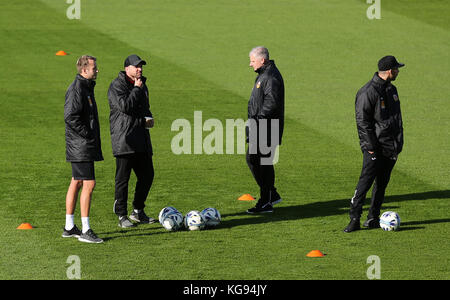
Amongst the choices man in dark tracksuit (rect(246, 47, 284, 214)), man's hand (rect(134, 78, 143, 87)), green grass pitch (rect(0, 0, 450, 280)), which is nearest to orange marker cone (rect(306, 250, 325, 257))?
green grass pitch (rect(0, 0, 450, 280))

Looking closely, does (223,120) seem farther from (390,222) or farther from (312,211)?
(390,222)

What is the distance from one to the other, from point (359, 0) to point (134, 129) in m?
28.2

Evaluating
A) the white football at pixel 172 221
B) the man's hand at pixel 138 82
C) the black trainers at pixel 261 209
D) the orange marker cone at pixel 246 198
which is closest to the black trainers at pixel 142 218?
the white football at pixel 172 221

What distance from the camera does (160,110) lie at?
2228 cm

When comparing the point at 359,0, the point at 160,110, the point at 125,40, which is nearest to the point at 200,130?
the point at 160,110

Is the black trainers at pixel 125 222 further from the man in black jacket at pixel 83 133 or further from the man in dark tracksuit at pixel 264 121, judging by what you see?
the man in dark tracksuit at pixel 264 121

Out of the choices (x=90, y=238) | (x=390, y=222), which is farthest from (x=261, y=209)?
(x=90, y=238)

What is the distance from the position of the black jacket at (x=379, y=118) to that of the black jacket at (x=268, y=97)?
63.0 inches

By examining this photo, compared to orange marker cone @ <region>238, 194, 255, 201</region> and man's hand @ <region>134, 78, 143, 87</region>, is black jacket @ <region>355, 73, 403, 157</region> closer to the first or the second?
orange marker cone @ <region>238, 194, 255, 201</region>

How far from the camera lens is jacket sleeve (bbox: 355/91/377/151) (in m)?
11.9

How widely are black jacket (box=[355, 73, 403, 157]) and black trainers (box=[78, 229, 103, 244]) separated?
3.86 metres

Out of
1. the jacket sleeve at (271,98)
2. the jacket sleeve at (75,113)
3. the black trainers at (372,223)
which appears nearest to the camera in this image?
the jacket sleeve at (75,113)

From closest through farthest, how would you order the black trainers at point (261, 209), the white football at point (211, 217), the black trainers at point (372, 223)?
1. the white football at point (211, 217)
2. the black trainers at point (372, 223)
3. the black trainers at point (261, 209)

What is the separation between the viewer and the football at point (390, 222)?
40.1 ft
